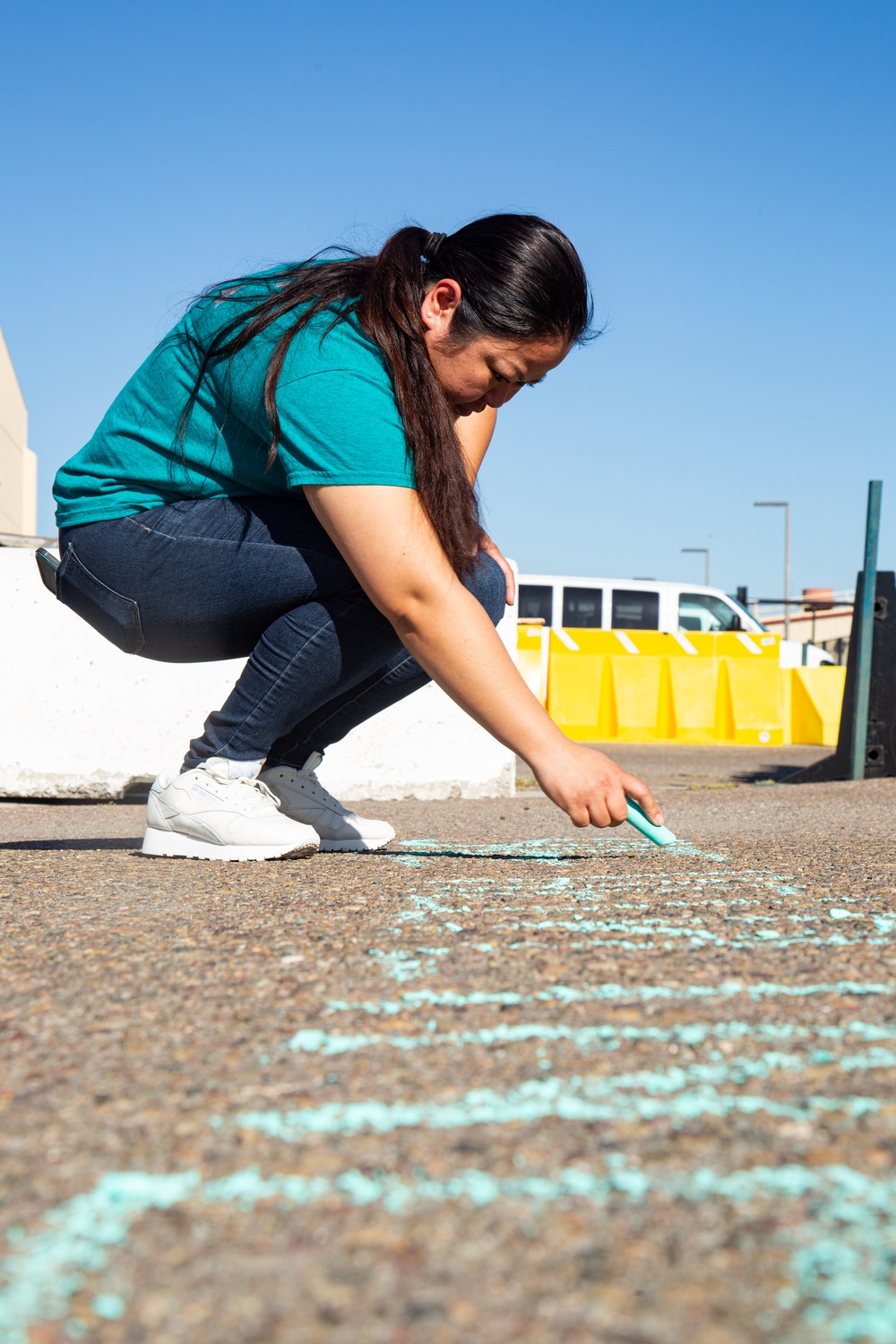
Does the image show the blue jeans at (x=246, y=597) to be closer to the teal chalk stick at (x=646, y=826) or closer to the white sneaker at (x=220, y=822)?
the white sneaker at (x=220, y=822)

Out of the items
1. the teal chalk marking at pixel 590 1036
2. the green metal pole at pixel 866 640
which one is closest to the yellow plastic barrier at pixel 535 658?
the green metal pole at pixel 866 640

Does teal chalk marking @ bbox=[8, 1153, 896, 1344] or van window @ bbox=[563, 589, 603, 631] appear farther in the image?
van window @ bbox=[563, 589, 603, 631]

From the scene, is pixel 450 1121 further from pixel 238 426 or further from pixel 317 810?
pixel 317 810

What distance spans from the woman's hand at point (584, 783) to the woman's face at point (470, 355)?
2.61 feet

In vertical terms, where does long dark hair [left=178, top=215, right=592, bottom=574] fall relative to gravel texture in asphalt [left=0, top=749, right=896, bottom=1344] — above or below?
above

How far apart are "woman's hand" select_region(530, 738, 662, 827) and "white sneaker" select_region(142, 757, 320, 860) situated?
27.9 inches

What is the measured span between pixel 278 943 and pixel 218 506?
127cm

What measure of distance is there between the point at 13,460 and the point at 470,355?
108 feet

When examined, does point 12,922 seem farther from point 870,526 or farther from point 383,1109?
point 870,526

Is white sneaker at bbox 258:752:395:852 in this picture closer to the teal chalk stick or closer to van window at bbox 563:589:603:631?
the teal chalk stick

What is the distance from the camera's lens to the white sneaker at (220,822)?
2.60 m

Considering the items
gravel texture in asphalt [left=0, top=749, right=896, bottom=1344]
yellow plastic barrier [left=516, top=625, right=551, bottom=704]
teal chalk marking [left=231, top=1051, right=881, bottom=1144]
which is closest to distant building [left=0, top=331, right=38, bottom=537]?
yellow plastic barrier [left=516, top=625, right=551, bottom=704]

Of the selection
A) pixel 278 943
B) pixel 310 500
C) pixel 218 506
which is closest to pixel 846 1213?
pixel 278 943

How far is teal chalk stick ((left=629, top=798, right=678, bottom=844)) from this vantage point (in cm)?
242
